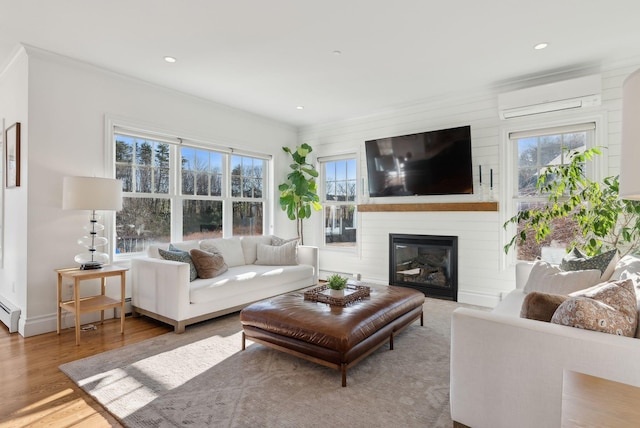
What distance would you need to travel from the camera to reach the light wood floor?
196 cm

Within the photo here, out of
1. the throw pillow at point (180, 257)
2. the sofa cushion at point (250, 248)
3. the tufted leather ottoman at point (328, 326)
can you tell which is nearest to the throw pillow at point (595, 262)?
the tufted leather ottoman at point (328, 326)

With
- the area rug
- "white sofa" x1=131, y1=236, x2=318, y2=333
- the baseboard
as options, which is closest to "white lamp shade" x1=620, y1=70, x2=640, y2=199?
the area rug

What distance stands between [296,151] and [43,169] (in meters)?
3.46

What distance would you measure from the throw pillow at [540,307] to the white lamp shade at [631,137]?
104 cm

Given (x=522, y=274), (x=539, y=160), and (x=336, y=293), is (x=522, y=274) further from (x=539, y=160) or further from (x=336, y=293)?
(x=336, y=293)

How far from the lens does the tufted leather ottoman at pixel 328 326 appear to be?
2303mm

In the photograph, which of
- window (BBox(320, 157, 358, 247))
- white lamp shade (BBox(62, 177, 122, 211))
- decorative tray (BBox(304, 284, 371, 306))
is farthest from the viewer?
window (BBox(320, 157, 358, 247))

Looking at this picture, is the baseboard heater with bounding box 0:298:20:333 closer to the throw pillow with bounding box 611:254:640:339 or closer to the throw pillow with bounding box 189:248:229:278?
the throw pillow with bounding box 189:248:229:278

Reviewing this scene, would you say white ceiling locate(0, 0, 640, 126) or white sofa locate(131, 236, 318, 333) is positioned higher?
white ceiling locate(0, 0, 640, 126)

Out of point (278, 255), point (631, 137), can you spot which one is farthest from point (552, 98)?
point (278, 255)

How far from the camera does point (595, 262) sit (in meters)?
2.65

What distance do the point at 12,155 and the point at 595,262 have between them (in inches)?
213

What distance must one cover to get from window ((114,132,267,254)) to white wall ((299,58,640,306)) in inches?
71.8

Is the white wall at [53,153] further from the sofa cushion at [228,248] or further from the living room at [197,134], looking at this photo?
the sofa cushion at [228,248]
